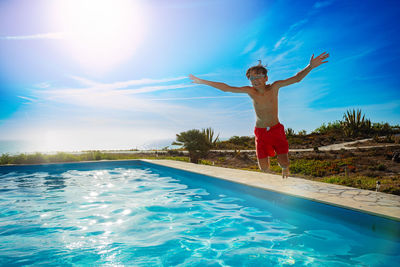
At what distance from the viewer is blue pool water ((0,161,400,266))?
3.30 metres

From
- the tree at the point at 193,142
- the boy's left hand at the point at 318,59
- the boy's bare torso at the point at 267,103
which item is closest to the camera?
the boy's left hand at the point at 318,59

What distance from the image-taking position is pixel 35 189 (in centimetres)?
756

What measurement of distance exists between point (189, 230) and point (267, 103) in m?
2.56

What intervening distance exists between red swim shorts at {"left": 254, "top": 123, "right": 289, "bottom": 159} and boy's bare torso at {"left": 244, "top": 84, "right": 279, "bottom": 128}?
0.11 meters

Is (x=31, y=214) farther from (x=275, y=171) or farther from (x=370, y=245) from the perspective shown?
(x=275, y=171)

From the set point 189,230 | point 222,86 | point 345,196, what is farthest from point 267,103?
point 189,230

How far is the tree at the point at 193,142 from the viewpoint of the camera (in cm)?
1209

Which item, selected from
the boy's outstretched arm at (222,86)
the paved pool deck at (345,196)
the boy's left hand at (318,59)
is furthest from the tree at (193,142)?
the boy's left hand at (318,59)

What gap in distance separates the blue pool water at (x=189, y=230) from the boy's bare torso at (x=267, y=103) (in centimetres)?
172

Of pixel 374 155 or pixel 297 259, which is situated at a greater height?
pixel 374 155

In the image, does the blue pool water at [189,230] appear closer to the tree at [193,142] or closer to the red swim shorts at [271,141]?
the red swim shorts at [271,141]

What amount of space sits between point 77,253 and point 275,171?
6868mm

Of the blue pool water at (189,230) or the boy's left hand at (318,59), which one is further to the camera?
the boy's left hand at (318,59)

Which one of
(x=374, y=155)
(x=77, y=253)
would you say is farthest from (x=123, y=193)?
(x=374, y=155)
